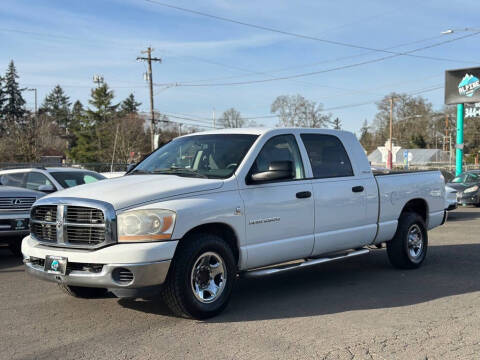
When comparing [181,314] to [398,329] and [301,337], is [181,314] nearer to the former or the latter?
[301,337]

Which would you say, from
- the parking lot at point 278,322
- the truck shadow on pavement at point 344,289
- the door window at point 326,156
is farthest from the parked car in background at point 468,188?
the door window at point 326,156

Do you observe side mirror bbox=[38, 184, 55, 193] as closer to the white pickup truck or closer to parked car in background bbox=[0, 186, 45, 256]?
parked car in background bbox=[0, 186, 45, 256]

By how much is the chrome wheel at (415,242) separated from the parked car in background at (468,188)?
13447 mm

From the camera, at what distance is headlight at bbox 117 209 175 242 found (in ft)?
16.5

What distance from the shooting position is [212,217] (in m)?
5.46

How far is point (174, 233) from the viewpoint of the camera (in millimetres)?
5141

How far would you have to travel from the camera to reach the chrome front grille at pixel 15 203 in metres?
9.19

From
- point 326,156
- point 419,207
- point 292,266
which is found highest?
point 326,156

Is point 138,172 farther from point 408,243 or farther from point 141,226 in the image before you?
point 408,243

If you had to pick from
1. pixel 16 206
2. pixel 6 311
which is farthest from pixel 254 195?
pixel 16 206

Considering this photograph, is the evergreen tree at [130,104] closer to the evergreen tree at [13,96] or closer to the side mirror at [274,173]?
the evergreen tree at [13,96]

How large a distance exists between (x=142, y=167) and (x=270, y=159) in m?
1.59

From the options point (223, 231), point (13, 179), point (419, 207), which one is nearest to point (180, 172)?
point (223, 231)

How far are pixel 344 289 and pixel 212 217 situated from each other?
7.74 feet
